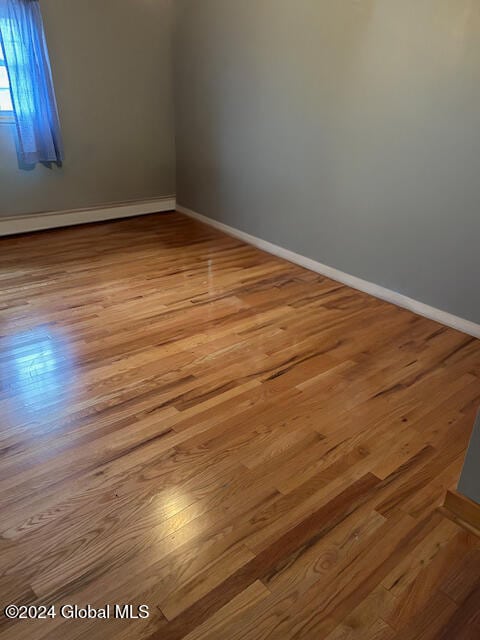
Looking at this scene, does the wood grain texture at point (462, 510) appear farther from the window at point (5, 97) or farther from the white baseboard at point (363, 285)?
the window at point (5, 97)

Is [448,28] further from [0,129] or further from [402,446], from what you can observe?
[0,129]

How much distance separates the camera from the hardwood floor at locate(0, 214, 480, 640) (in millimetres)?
1148

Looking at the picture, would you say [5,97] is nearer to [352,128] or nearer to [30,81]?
[30,81]

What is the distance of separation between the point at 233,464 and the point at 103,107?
11.7 ft

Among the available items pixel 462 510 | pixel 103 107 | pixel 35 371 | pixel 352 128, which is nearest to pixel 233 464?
pixel 462 510

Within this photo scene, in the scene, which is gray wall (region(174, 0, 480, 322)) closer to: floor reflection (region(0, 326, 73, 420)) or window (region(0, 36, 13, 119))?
window (region(0, 36, 13, 119))

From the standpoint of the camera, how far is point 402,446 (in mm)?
1686

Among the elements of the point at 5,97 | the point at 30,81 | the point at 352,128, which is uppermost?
the point at 30,81

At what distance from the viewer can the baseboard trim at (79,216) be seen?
12.5 ft

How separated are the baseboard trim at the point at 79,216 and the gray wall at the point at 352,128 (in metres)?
0.88

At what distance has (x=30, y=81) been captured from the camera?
340 cm

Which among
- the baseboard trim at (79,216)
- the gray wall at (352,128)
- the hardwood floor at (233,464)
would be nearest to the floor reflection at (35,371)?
the hardwood floor at (233,464)

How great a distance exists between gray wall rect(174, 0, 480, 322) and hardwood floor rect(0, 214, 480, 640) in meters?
0.43

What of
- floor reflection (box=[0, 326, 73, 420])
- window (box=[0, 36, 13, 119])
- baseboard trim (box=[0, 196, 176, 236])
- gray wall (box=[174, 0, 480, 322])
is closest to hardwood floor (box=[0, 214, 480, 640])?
floor reflection (box=[0, 326, 73, 420])
